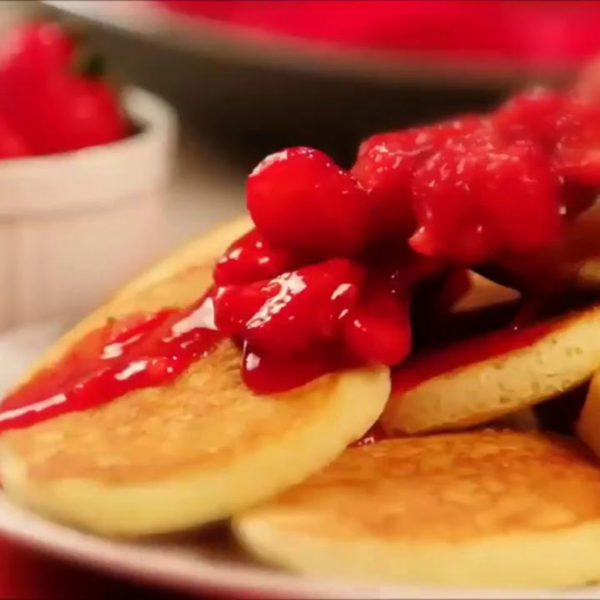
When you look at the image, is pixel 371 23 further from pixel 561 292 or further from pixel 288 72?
pixel 561 292

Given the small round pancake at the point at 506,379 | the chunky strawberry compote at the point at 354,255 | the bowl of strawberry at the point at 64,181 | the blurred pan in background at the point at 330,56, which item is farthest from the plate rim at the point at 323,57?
the small round pancake at the point at 506,379

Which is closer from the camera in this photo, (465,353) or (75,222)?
(465,353)

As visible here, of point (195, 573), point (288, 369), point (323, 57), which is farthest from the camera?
point (323, 57)

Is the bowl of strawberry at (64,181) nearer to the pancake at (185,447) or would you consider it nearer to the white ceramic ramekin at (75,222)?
the white ceramic ramekin at (75,222)

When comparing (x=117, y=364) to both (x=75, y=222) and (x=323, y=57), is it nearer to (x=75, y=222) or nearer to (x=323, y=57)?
(x=75, y=222)

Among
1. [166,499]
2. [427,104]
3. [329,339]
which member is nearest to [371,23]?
[427,104]

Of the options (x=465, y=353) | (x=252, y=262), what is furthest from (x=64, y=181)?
(x=465, y=353)

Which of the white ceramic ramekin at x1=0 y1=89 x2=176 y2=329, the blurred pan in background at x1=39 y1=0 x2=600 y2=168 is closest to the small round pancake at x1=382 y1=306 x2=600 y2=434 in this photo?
the white ceramic ramekin at x1=0 y1=89 x2=176 y2=329
